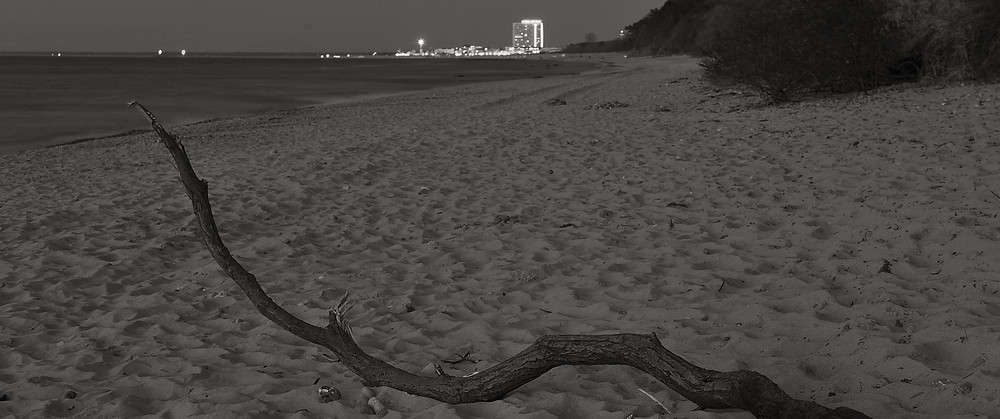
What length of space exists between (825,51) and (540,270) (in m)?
12.1

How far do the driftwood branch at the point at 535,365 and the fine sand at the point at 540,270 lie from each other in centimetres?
9

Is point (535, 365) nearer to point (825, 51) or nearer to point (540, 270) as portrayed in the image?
point (540, 270)

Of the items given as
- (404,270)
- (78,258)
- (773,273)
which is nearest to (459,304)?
(404,270)

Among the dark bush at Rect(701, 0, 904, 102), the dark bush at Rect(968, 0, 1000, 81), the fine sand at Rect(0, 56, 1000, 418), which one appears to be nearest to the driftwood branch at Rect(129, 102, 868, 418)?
the fine sand at Rect(0, 56, 1000, 418)

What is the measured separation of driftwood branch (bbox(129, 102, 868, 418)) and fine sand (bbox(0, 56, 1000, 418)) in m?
0.09

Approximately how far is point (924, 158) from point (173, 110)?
27.5m

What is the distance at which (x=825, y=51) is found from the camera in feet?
49.6

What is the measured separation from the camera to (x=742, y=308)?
14.3 ft

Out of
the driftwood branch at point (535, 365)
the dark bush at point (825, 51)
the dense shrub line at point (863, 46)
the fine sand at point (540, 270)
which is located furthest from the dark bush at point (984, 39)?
the driftwood branch at point (535, 365)

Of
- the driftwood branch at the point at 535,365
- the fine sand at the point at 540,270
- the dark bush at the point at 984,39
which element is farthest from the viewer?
the dark bush at the point at 984,39

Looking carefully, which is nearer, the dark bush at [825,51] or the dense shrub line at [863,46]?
the dense shrub line at [863,46]

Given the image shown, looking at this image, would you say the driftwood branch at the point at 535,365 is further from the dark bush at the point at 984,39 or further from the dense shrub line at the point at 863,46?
the dark bush at the point at 984,39

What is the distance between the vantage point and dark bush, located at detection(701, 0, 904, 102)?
49.8 ft

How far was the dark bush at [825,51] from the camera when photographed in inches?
597
